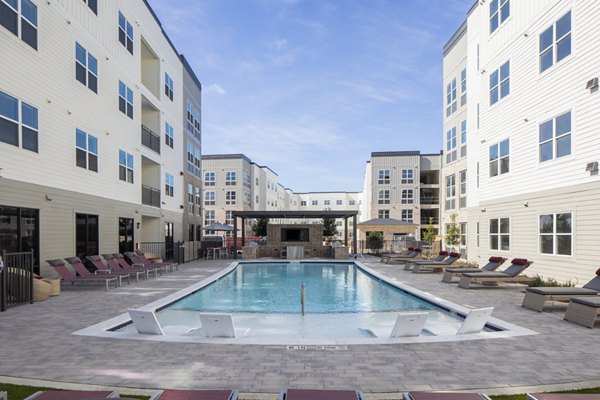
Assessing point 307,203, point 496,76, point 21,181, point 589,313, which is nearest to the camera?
point 589,313

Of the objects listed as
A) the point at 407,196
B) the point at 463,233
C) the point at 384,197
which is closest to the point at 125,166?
the point at 463,233

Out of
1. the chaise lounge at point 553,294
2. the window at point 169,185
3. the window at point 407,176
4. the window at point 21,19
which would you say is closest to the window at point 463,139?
the window at point 407,176

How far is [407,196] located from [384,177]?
3.54m

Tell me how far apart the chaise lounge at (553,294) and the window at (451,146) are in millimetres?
21145

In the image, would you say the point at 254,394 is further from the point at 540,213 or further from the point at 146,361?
the point at 540,213

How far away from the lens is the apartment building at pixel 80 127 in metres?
11.0

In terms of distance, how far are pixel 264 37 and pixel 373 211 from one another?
30924 millimetres

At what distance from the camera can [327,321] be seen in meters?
9.27

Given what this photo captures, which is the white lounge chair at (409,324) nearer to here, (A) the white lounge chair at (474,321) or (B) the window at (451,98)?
(A) the white lounge chair at (474,321)

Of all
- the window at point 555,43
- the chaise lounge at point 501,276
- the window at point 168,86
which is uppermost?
the window at point 168,86

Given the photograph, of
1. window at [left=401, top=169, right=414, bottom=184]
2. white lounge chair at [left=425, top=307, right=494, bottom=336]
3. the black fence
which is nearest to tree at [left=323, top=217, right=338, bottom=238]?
window at [left=401, top=169, right=414, bottom=184]

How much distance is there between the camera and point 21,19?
36.4ft

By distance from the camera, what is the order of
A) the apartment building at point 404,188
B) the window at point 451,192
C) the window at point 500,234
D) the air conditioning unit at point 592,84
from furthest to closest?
the apartment building at point 404,188, the window at point 451,192, the window at point 500,234, the air conditioning unit at point 592,84

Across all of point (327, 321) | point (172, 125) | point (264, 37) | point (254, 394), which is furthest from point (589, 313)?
point (172, 125)
